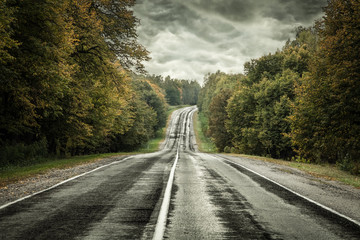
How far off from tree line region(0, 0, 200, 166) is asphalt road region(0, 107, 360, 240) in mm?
5115

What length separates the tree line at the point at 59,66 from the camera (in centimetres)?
957

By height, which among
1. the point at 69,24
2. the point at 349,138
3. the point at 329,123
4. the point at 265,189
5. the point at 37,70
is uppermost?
the point at 69,24

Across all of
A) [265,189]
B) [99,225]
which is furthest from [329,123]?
[99,225]

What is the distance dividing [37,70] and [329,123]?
1695cm

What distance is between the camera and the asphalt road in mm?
3875

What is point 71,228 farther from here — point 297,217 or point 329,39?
point 329,39

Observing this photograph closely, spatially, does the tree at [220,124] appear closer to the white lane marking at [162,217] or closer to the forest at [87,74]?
the forest at [87,74]

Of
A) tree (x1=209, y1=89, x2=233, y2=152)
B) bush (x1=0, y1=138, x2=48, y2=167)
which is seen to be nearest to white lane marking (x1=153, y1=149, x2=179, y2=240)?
bush (x1=0, y1=138, x2=48, y2=167)

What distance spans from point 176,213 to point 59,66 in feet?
28.5

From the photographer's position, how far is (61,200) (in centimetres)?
564

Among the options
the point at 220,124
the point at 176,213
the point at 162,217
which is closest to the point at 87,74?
the point at 176,213

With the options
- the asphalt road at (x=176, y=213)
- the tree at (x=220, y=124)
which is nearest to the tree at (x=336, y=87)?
the asphalt road at (x=176, y=213)

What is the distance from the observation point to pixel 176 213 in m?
4.79

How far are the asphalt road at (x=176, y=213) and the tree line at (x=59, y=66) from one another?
201 inches
